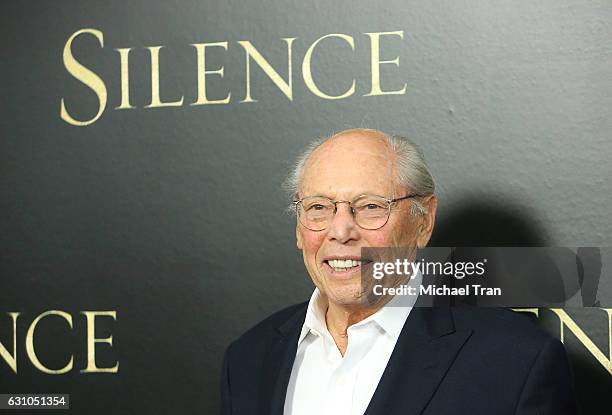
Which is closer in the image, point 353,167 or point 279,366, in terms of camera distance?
point 353,167

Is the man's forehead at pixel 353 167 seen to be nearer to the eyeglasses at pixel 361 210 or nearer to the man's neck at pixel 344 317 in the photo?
the eyeglasses at pixel 361 210

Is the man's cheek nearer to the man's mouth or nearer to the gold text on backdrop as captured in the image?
the man's mouth

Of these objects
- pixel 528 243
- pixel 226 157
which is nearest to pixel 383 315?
pixel 528 243

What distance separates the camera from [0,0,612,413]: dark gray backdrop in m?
1.92

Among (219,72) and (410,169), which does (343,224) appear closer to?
Result: (410,169)

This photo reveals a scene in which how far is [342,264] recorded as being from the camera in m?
1.67

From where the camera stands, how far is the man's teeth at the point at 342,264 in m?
1.66

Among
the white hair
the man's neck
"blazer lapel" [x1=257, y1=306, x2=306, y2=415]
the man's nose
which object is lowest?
"blazer lapel" [x1=257, y1=306, x2=306, y2=415]

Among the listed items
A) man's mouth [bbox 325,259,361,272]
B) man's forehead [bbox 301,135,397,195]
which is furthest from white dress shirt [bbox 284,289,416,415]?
man's forehead [bbox 301,135,397,195]

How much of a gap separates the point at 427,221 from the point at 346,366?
12.4 inches

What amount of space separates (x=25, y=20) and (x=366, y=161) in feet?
3.30

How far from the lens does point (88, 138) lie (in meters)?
2.18

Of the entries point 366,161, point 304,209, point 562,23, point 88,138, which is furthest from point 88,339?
point 562,23

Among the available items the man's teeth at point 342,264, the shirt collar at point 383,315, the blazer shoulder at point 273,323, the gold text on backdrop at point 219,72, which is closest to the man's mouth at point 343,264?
the man's teeth at point 342,264
